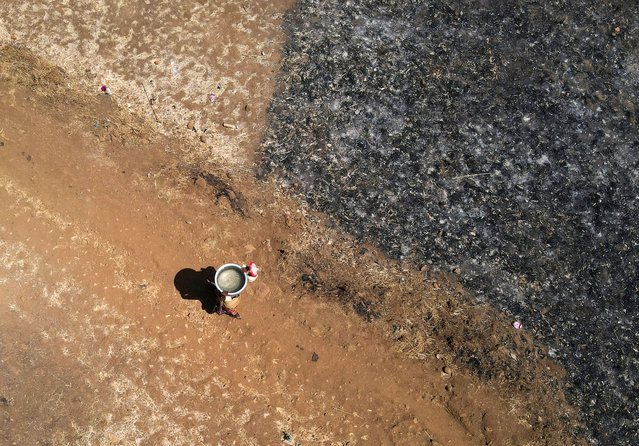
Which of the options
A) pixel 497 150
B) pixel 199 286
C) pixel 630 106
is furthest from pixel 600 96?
pixel 199 286

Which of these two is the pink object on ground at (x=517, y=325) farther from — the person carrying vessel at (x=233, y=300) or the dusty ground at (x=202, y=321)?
the person carrying vessel at (x=233, y=300)

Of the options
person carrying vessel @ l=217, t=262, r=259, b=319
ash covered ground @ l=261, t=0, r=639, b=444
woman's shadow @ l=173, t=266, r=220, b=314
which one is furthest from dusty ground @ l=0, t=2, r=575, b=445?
ash covered ground @ l=261, t=0, r=639, b=444

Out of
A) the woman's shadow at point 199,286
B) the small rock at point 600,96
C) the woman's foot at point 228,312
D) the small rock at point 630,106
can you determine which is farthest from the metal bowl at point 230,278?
the small rock at point 630,106

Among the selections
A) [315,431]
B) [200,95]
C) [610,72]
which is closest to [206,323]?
[315,431]

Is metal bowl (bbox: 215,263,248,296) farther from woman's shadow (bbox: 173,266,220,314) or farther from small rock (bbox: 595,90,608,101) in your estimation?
small rock (bbox: 595,90,608,101)

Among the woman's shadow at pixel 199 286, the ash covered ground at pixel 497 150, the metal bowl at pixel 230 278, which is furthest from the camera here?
the ash covered ground at pixel 497 150
